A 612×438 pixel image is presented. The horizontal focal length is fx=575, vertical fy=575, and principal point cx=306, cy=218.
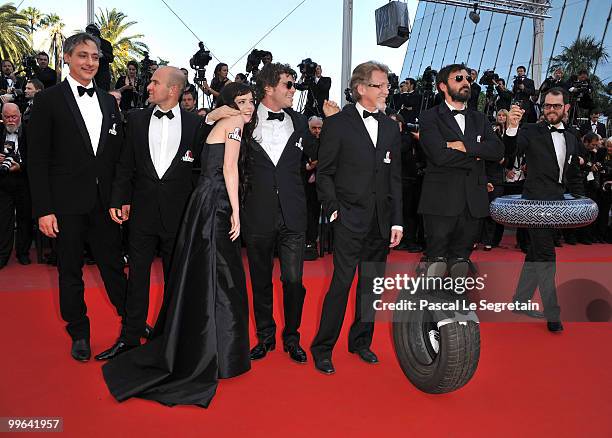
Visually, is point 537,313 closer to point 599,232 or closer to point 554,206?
point 554,206

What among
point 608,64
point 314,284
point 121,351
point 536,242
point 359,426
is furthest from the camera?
point 608,64

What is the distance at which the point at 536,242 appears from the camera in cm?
429

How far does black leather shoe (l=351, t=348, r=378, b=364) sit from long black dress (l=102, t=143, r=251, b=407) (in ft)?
2.44

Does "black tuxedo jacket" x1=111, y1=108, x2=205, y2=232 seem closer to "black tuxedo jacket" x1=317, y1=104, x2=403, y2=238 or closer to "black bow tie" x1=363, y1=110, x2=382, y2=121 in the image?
"black tuxedo jacket" x1=317, y1=104, x2=403, y2=238

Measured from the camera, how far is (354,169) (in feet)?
10.9

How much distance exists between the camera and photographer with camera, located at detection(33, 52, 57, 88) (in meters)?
8.94

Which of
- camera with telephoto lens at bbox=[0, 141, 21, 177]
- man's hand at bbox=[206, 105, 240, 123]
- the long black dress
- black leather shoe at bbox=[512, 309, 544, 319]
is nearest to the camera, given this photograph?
the long black dress

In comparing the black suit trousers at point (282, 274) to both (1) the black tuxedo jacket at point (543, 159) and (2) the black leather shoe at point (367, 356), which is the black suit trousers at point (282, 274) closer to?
(2) the black leather shoe at point (367, 356)

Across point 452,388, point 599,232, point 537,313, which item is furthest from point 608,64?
point 452,388

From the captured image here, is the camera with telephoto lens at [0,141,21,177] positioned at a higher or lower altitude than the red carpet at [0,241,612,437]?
higher

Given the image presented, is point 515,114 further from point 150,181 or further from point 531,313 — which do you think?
point 150,181

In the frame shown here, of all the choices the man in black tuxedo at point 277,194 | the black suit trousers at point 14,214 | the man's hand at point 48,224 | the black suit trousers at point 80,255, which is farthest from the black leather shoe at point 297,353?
the black suit trousers at point 14,214

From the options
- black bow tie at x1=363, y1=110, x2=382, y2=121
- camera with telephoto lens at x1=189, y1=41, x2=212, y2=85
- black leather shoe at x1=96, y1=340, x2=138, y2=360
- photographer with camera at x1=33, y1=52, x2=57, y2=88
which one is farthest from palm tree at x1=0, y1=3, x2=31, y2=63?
black bow tie at x1=363, y1=110, x2=382, y2=121

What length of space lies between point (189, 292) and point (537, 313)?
Result: 113 inches
